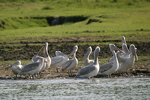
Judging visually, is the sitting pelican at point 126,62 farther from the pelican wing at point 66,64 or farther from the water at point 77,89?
the pelican wing at point 66,64

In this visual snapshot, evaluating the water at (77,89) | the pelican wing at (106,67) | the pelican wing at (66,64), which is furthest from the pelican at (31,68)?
the pelican wing at (106,67)

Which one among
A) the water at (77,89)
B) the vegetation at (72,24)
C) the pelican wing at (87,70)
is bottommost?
the water at (77,89)

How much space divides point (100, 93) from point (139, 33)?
1563 centimetres

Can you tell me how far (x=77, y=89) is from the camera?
11945 mm

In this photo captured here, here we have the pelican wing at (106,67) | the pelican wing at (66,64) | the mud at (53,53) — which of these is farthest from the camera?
the mud at (53,53)

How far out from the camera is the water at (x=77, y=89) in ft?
35.7

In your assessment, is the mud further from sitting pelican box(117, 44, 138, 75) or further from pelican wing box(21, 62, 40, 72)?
pelican wing box(21, 62, 40, 72)

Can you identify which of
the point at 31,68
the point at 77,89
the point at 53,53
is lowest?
the point at 77,89

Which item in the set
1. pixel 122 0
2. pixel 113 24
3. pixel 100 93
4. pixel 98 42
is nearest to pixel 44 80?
pixel 100 93

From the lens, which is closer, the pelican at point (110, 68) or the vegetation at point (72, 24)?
the pelican at point (110, 68)

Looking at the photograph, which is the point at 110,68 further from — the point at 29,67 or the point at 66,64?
the point at 29,67

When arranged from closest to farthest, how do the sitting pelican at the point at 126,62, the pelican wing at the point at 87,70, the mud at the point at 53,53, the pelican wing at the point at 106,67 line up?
the pelican wing at the point at 87,70
the pelican wing at the point at 106,67
the sitting pelican at the point at 126,62
the mud at the point at 53,53

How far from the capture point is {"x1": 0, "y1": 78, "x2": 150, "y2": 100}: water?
1089 cm

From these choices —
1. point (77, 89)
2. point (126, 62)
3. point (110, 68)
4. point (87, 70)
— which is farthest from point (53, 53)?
point (77, 89)
